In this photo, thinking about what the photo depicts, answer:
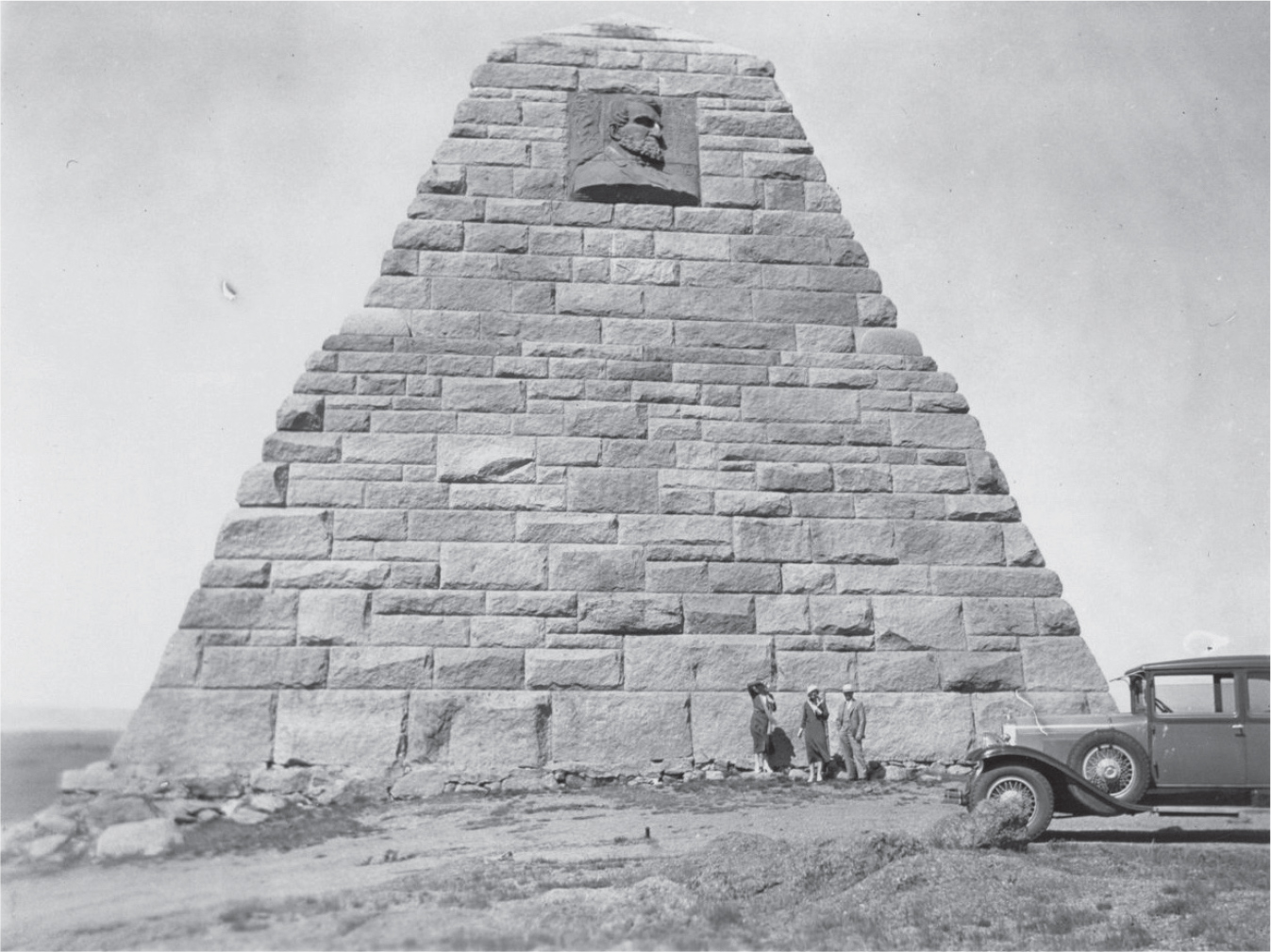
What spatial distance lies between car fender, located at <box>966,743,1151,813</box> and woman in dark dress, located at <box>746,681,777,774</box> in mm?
1698

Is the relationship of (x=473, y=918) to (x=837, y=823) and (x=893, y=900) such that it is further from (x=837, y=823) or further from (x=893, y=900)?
(x=837, y=823)

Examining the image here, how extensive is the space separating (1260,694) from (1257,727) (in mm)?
197

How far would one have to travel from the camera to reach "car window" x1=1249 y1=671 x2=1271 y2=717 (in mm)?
6562

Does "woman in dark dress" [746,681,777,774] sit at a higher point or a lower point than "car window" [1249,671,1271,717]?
lower

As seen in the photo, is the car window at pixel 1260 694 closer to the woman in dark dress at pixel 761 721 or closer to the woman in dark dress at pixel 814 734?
the woman in dark dress at pixel 814 734

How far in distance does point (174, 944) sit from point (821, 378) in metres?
6.08

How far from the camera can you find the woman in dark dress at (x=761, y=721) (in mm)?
7992

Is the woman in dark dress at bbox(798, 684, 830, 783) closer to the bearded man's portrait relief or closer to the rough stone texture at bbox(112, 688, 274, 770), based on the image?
the rough stone texture at bbox(112, 688, 274, 770)

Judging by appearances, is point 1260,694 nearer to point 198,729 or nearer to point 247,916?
point 247,916

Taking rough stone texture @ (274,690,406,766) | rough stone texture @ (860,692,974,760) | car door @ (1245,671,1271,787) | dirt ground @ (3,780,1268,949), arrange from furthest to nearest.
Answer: rough stone texture @ (860,692,974,760) < rough stone texture @ (274,690,406,766) < car door @ (1245,671,1271,787) < dirt ground @ (3,780,1268,949)

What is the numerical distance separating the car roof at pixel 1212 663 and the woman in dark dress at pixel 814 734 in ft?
7.02

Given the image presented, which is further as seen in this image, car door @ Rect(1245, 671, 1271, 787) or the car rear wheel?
car door @ Rect(1245, 671, 1271, 787)

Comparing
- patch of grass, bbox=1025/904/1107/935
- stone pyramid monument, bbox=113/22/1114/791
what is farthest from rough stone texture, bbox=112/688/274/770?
patch of grass, bbox=1025/904/1107/935

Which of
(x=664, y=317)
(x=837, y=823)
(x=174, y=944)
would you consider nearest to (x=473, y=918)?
(x=174, y=944)
